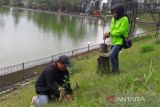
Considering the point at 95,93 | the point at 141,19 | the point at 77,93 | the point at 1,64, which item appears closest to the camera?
the point at 95,93

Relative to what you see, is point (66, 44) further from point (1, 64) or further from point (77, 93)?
point (77, 93)

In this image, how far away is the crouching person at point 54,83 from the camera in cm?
695

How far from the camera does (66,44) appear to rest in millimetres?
43438

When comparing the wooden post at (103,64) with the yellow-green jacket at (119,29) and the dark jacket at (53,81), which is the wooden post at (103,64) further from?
the dark jacket at (53,81)

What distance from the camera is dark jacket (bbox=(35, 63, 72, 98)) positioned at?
7.12 metres

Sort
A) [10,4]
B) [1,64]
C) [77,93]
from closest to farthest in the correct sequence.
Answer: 1. [77,93]
2. [1,64]
3. [10,4]

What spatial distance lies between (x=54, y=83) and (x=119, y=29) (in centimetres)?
225

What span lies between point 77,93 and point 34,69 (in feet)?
44.3

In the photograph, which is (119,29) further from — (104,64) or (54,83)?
(54,83)

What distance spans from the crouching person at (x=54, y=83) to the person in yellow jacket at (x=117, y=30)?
1.61m

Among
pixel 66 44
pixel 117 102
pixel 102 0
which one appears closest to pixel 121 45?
pixel 117 102

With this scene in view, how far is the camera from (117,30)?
8.57 meters

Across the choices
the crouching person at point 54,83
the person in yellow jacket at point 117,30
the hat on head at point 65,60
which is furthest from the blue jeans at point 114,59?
the hat on head at point 65,60

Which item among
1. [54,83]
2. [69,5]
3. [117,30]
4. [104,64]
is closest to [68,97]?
[54,83]
